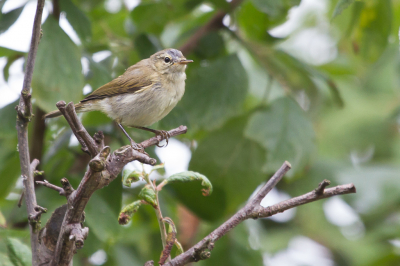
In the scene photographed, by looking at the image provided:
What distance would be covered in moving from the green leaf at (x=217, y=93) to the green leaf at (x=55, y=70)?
0.95 m

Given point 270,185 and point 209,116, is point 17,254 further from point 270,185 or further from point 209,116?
point 209,116

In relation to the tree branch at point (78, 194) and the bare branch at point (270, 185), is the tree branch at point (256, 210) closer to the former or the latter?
the bare branch at point (270, 185)

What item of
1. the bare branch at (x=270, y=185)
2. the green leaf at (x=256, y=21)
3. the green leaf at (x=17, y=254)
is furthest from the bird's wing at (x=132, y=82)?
the bare branch at (x=270, y=185)

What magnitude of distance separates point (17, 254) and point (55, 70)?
3.99ft

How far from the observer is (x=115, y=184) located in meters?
2.98

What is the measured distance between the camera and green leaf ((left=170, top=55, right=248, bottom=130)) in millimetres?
3512

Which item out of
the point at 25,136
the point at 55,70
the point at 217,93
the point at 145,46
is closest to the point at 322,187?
the point at 25,136

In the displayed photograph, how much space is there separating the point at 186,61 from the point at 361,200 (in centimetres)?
236

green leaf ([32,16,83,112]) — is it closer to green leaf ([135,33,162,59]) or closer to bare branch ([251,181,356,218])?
green leaf ([135,33,162,59])

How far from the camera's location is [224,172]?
11.5 feet

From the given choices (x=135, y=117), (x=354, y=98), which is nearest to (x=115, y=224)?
(x=135, y=117)

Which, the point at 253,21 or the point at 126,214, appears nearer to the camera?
the point at 126,214

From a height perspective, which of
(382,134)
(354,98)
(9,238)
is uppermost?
(354,98)

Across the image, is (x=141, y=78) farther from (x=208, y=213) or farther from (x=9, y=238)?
(x=9, y=238)
